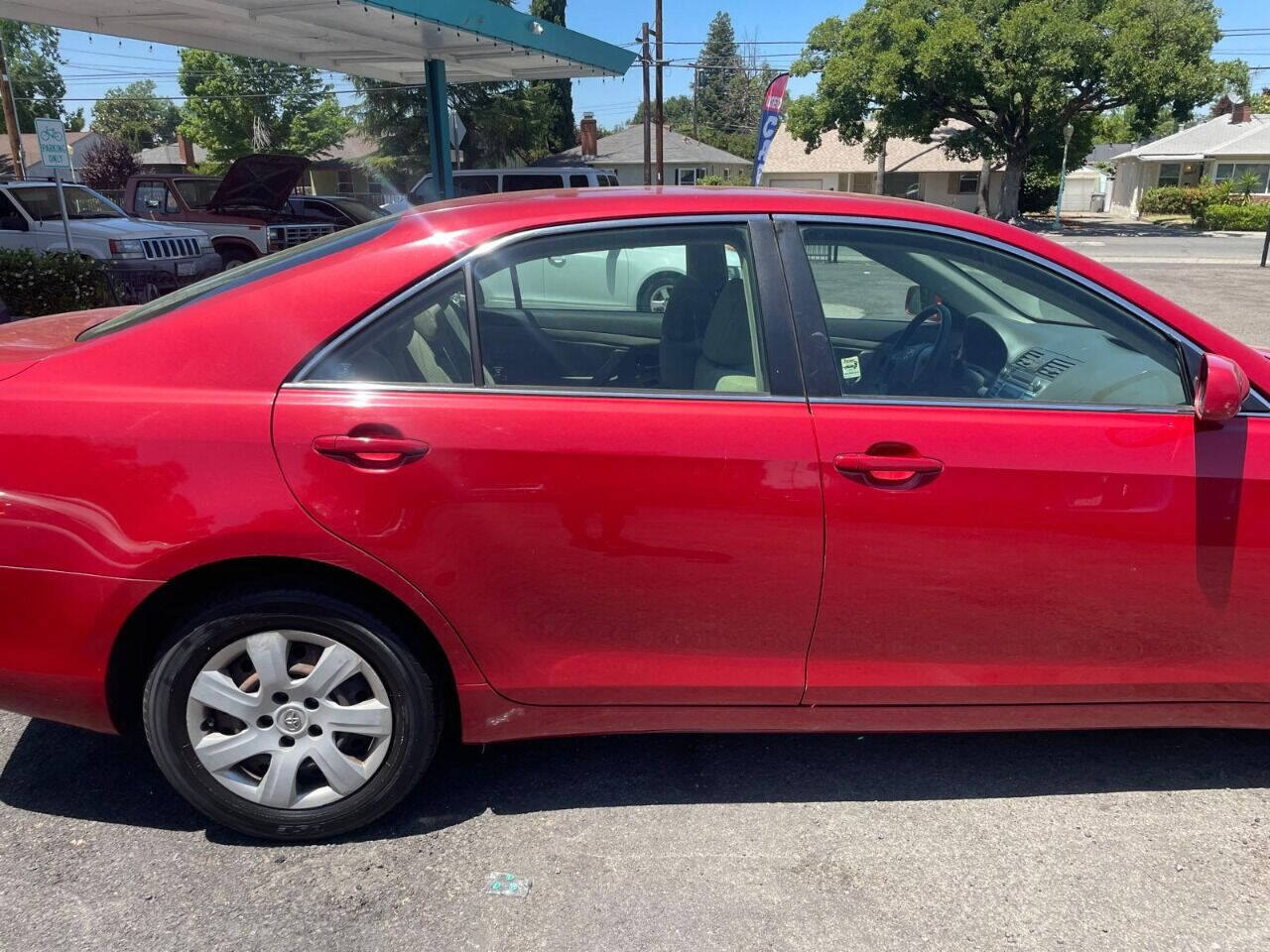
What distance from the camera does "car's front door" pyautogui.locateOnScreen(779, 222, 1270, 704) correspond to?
231 centimetres

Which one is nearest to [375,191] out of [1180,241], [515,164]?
[515,164]

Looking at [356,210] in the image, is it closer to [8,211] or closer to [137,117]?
[8,211]

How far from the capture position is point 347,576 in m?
2.33

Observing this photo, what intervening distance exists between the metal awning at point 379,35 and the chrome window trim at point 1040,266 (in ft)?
30.2

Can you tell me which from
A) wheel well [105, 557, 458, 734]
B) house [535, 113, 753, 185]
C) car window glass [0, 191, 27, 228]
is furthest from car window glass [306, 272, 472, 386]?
house [535, 113, 753, 185]

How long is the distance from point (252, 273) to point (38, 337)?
2.44ft

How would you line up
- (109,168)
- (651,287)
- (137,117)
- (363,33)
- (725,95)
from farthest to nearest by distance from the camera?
1. (725,95)
2. (137,117)
3. (109,168)
4. (363,33)
5. (651,287)

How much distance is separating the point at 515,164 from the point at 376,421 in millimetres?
41540

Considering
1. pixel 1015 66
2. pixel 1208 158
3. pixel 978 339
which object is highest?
pixel 1015 66

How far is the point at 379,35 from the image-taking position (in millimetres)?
12672

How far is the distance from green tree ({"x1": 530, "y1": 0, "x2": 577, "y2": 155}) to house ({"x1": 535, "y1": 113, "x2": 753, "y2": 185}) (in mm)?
570

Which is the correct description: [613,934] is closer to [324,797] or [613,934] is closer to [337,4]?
[324,797]

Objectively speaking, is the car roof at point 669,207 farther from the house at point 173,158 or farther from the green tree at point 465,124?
the house at point 173,158

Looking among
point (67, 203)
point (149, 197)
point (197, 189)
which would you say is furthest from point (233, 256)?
point (67, 203)
